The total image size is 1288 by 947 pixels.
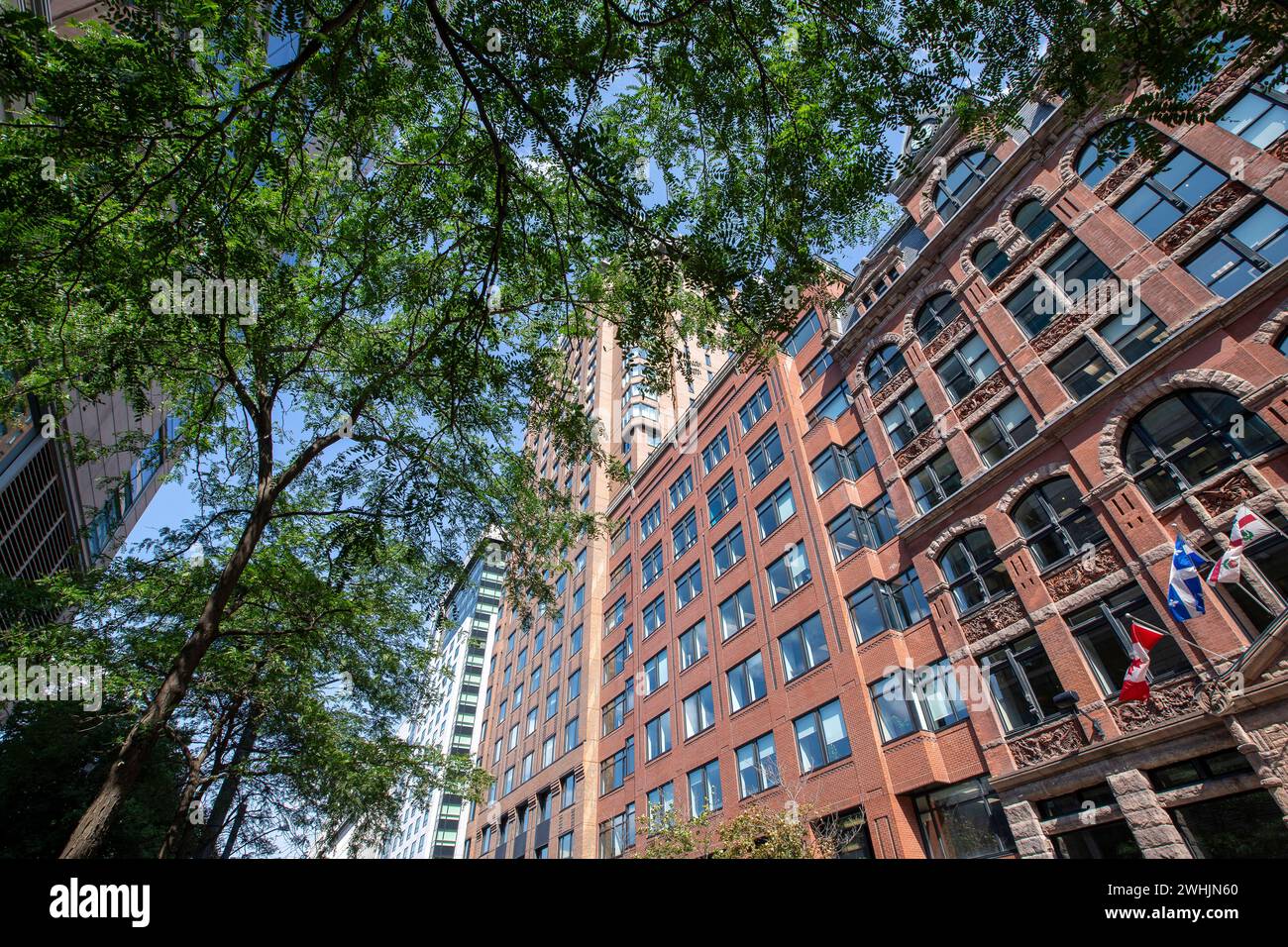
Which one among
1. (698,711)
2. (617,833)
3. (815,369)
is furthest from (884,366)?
(617,833)

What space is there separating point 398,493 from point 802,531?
1816cm

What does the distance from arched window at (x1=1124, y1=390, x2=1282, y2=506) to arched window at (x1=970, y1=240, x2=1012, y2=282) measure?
294 inches

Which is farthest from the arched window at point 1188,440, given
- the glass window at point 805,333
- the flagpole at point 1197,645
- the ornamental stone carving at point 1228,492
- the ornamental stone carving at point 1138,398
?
the glass window at point 805,333

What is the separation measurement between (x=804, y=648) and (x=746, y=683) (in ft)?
11.8

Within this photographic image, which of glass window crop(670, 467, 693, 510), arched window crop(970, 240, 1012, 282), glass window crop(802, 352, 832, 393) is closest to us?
arched window crop(970, 240, 1012, 282)

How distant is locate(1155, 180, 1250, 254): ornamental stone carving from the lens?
1566 centimetres

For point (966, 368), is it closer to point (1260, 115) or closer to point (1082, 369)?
point (1082, 369)

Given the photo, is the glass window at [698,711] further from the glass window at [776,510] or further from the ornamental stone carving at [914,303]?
the ornamental stone carving at [914,303]

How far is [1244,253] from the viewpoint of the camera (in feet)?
49.9

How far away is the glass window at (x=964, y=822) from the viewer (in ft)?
54.5

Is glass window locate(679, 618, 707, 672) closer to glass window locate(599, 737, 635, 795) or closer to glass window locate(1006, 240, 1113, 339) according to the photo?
glass window locate(599, 737, 635, 795)

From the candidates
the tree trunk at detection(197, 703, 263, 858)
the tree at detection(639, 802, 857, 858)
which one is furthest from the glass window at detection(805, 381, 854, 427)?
the tree trunk at detection(197, 703, 263, 858)

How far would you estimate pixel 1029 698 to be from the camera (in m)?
16.7
